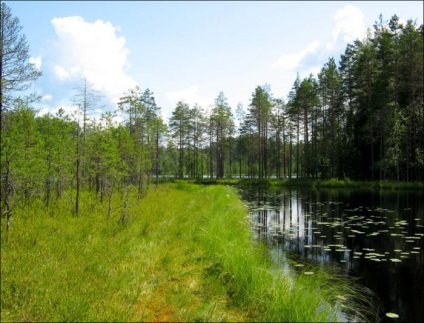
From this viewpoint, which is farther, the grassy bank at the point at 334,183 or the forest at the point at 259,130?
the grassy bank at the point at 334,183

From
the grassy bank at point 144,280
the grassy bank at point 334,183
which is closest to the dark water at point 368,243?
the grassy bank at point 144,280

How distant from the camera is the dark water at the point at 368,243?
812cm

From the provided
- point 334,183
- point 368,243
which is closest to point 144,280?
point 368,243

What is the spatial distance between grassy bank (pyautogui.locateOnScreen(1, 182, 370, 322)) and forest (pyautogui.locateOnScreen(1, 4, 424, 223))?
3.68m

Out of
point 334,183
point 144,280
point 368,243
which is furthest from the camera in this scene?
point 334,183

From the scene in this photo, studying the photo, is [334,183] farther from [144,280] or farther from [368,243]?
[144,280]

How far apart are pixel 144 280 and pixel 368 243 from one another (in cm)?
955

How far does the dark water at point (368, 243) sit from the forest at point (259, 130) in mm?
8577

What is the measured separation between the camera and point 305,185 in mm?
50156

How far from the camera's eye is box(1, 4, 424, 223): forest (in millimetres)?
15461

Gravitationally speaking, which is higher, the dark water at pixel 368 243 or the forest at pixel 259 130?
the forest at pixel 259 130

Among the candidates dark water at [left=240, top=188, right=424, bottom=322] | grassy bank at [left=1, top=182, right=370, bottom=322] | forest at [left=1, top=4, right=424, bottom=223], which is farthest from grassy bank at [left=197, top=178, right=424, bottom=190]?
grassy bank at [left=1, top=182, right=370, bottom=322]

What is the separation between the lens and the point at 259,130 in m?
62.5

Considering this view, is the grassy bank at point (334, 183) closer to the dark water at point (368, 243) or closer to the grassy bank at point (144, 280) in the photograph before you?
the dark water at point (368, 243)
